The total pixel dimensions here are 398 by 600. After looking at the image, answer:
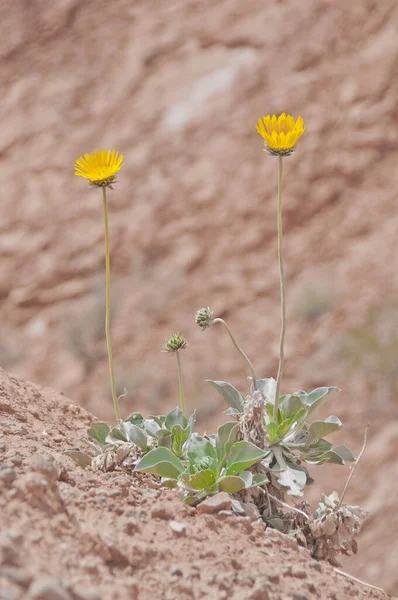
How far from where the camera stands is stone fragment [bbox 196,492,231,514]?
5.71 feet

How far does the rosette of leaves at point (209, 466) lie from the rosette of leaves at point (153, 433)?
8cm

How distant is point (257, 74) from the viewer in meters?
7.20

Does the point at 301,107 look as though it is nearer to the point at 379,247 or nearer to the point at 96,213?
the point at 379,247

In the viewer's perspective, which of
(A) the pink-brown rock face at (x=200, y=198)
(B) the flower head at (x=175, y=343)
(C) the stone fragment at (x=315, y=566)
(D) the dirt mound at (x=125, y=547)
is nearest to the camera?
(D) the dirt mound at (x=125, y=547)

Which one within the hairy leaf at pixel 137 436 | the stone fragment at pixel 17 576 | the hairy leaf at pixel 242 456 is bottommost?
the stone fragment at pixel 17 576

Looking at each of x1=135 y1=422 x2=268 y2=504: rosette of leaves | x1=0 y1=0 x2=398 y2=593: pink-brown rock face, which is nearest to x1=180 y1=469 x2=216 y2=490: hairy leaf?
x1=135 y1=422 x2=268 y2=504: rosette of leaves

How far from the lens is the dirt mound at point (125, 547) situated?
4.11 feet

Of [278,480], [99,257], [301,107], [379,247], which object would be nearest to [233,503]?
[278,480]

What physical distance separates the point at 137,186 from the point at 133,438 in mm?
5213

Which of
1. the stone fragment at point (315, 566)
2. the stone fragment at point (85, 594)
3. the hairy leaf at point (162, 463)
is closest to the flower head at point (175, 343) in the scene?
the hairy leaf at point (162, 463)

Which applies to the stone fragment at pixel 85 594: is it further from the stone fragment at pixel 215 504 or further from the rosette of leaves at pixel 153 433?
the rosette of leaves at pixel 153 433

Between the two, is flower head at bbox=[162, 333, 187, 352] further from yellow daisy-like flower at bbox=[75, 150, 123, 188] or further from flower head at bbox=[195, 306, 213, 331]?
yellow daisy-like flower at bbox=[75, 150, 123, 188]

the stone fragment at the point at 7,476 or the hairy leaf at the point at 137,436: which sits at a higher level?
the hairy leaf at the point at 137,436

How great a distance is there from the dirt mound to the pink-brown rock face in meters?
3.55
